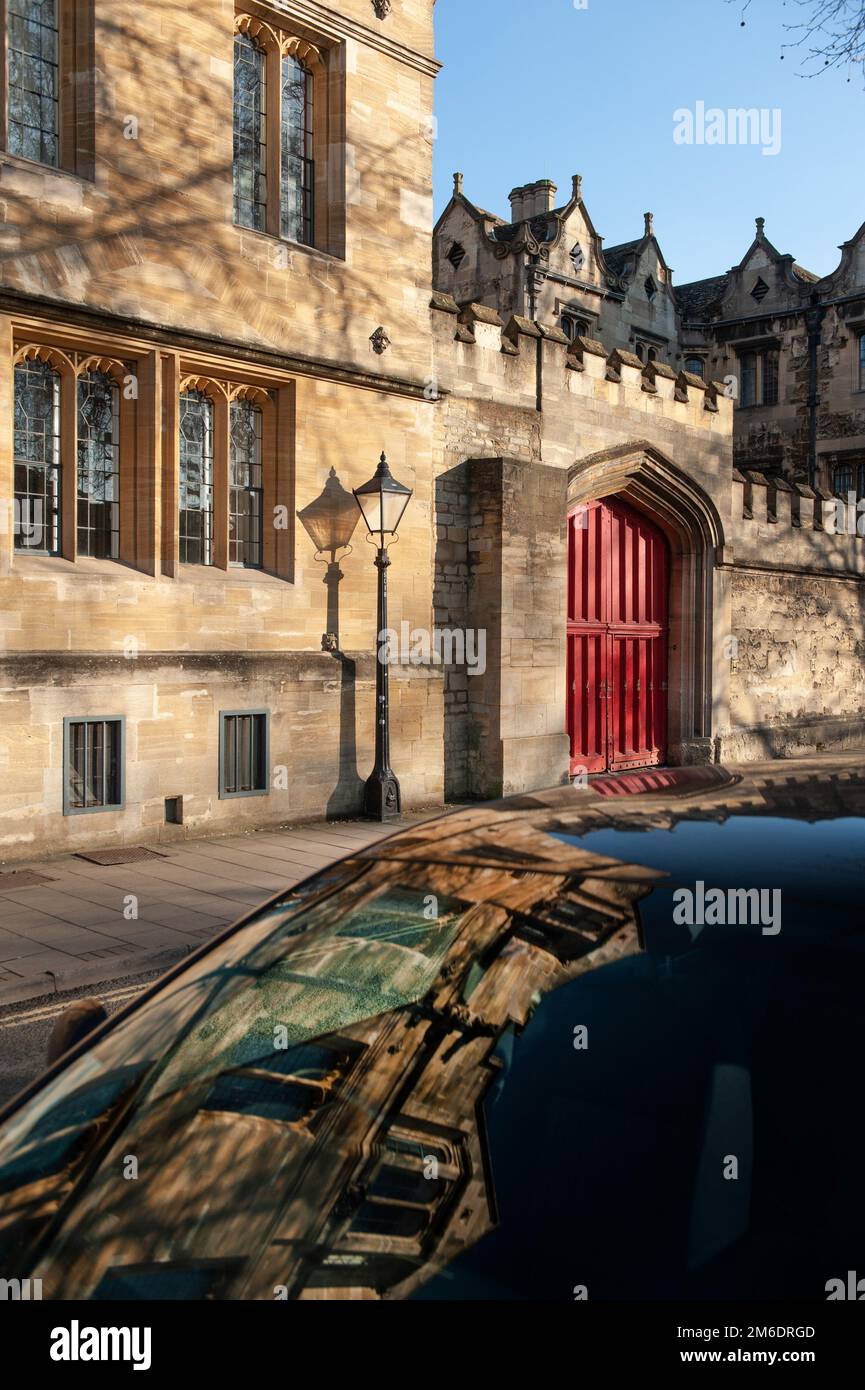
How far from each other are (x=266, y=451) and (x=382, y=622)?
2064 millimetres

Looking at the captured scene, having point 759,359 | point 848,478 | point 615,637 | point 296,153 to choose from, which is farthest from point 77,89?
point 759,359

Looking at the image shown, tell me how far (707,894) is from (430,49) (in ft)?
43.6

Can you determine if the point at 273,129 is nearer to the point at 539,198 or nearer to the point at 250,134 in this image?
the point at 250,134

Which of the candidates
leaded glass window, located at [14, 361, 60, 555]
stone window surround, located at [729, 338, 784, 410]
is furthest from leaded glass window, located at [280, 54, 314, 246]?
stone window surround, located at [729, 338, 784, 410]

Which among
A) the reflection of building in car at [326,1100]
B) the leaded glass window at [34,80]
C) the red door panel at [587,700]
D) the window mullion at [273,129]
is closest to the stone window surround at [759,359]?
the red door panel at [587,700]

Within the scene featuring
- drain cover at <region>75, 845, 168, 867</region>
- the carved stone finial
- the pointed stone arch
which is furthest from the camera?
the pointed stone arch

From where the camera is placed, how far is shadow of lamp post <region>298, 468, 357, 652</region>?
39.3ft

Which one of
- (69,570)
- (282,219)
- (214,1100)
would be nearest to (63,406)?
(69,570)

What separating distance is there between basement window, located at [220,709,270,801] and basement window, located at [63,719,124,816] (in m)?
1.12

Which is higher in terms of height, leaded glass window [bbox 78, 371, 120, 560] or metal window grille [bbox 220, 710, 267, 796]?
leaded glass window [bbox 78, 371, 120, 560]

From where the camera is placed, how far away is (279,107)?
11773mm

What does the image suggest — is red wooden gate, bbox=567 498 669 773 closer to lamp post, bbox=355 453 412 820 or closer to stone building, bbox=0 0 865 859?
stone building, bbox=0 0 865 859

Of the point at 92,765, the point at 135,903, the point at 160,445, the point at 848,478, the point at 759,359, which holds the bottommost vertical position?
the point at 135,903
